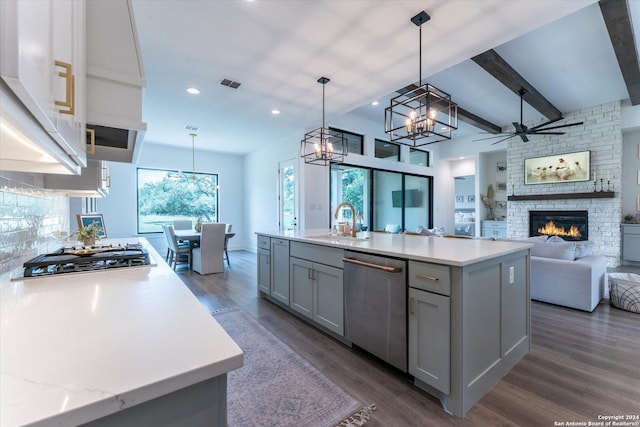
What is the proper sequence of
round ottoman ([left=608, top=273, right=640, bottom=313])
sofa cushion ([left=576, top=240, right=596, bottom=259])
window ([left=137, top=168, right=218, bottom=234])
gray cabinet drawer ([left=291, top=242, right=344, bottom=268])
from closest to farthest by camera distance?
1. gray cabinet drawer ([left=291, top=242, right=344, bottom=268])
2. round ottoman ([left=608, top=273, right=640, bottom=313])
3. sofa cushion ([left=576, top=240, right=596, bottom=259])
4. window ([left=137, top=168, right=218, bottom=234])

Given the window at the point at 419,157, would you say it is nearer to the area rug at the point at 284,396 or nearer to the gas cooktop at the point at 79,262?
the area rug at the point at 284,396

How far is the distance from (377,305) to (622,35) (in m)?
4.11

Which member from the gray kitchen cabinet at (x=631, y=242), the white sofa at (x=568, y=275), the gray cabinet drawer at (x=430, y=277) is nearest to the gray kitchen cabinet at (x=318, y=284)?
the gray cabinet drawer at (x=430, y=277)

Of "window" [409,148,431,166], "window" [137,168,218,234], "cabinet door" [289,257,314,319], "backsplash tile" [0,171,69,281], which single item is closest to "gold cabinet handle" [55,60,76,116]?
"backsplash tile" [0,171,69,281]

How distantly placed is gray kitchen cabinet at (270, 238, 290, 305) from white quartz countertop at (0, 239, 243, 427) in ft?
6.87

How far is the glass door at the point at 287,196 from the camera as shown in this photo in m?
6.00

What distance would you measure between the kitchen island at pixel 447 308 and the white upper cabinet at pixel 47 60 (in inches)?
67.7

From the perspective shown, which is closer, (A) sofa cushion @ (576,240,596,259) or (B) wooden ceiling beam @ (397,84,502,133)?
(A) sofa cushion @ (576,240,596,259)

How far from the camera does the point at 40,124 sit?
2.08 ft

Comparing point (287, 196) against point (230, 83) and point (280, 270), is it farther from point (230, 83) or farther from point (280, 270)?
point (280, 270)

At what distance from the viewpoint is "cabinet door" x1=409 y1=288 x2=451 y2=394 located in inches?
64.7

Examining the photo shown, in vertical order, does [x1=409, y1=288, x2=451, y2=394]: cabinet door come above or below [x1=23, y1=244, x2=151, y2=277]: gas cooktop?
below

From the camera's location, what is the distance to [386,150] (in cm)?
714

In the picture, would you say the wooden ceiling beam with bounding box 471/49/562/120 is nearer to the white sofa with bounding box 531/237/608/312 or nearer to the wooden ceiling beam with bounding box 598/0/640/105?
the wooden ceiling beam with bounding box 598/0/640/105
